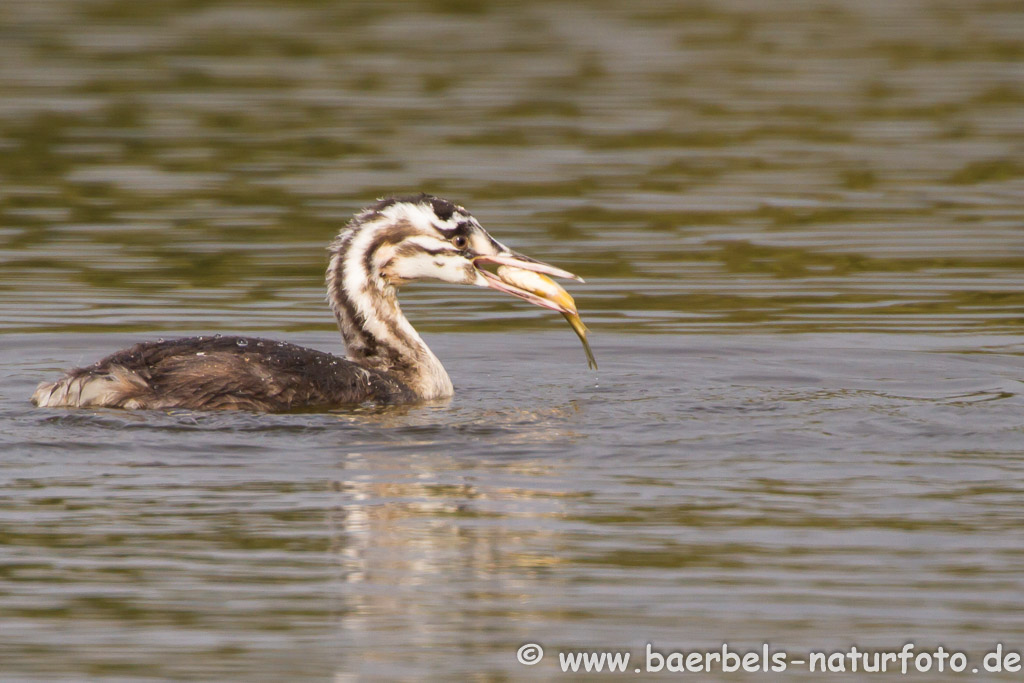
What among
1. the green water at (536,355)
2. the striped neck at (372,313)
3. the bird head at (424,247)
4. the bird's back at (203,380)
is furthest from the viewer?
the striped neck at (372,313)

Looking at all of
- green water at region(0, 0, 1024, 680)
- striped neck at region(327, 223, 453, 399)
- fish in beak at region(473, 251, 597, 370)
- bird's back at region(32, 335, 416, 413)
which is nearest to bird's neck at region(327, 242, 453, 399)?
striped neck at region(327, 223, 453, 399)

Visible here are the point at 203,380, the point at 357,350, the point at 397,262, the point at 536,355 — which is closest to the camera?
the point at 203,380

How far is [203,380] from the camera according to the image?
1156cm

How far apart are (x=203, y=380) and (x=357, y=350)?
1.78 metres

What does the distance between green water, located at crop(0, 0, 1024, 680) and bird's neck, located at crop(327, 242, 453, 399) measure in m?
0.50

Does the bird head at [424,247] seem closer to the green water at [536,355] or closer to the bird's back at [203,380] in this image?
the green water at [536,355]

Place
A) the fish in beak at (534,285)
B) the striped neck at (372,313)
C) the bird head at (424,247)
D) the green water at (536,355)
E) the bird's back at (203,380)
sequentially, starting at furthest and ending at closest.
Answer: the striped neck at (372,313) → the bird head at (424,247) → the fish in beak at (534,285) → the bird's back at (203,380) → the green water at (536,355)

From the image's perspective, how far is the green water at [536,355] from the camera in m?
7.98

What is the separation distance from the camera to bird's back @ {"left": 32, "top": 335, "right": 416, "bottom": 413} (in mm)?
11516

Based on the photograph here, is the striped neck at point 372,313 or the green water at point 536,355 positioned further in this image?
the striped neck at point 372,313

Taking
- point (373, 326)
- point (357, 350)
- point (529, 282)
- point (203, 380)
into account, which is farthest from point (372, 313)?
point (203, 380)

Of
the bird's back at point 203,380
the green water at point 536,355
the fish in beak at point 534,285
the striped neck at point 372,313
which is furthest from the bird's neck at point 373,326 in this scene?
the bird's back at point 203,380

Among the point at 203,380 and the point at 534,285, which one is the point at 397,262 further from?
the point at 203,380

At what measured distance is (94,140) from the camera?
79.0 feet
